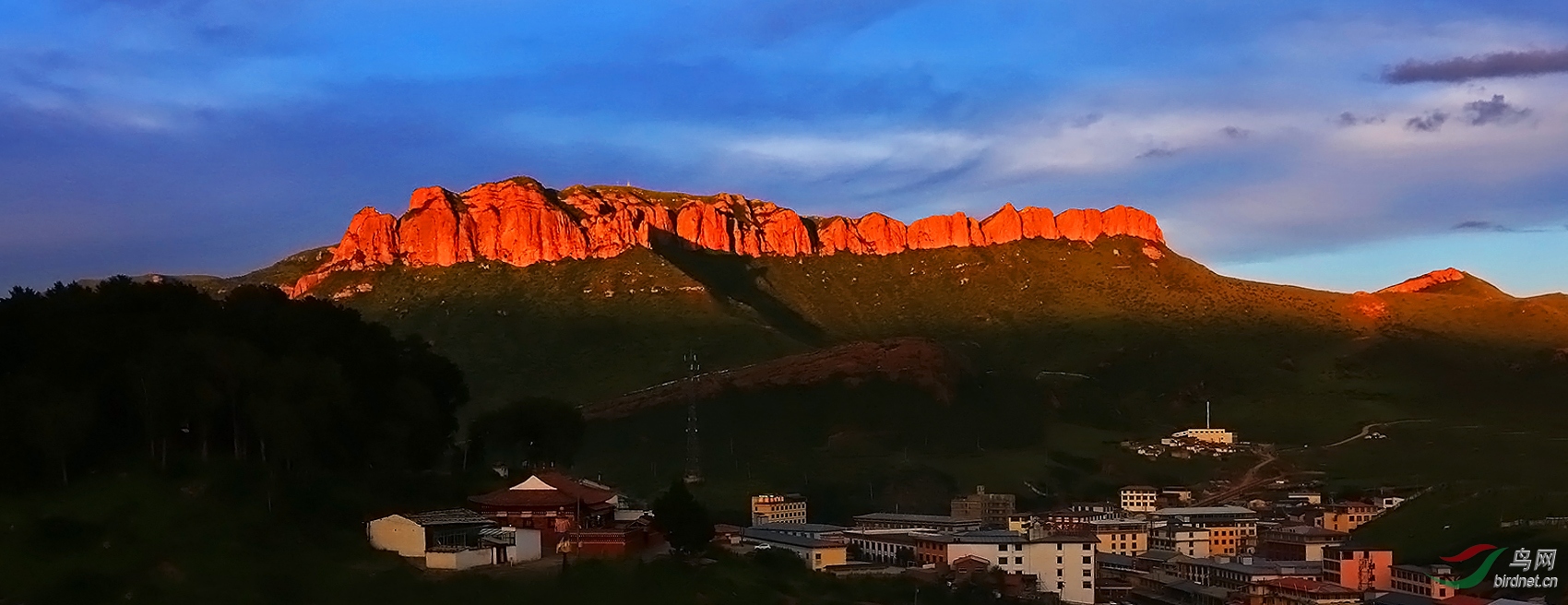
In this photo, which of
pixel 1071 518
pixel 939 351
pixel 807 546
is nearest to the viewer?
pixel 807 546

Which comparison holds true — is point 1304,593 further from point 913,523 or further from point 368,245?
point 368,245

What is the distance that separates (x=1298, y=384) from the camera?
5969 inches

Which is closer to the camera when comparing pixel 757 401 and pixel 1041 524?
pixel 1041 524

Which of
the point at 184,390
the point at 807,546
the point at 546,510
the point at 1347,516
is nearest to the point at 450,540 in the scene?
the point at 546,510

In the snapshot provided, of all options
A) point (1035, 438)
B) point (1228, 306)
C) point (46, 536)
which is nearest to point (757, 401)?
point (1035, 438)

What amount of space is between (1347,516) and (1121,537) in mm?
13314

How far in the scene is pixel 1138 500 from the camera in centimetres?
11131

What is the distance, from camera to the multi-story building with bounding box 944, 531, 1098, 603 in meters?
77.4

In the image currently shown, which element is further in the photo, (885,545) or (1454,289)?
(1454,289)

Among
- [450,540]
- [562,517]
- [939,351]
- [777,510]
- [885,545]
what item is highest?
[939,351]

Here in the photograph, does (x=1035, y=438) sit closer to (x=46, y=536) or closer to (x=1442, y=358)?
(x=1442, y=358)

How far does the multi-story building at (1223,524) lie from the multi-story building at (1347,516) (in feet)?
12.9

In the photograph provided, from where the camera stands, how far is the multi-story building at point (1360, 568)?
8144 centimetres

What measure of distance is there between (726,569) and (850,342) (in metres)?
95.2
